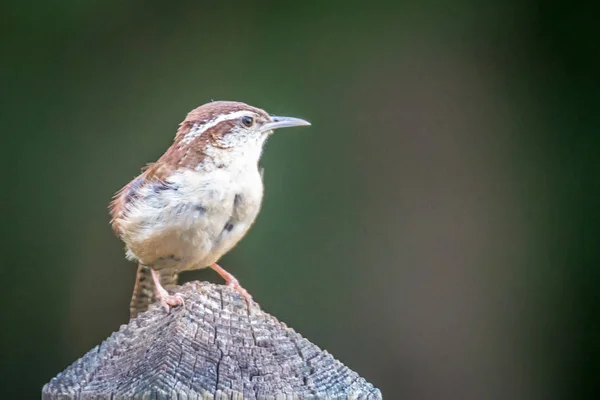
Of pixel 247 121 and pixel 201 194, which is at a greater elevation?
pixel 247 121

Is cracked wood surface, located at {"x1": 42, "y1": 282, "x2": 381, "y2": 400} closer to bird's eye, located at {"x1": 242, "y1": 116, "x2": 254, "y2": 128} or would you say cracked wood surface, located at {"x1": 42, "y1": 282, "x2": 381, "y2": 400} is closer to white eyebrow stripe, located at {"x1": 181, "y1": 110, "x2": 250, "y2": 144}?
white eyebrow stripe, located at {"x1": 181, "y1": 110, "x2": 250, "y2": 144}

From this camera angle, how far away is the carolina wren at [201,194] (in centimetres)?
A: 300

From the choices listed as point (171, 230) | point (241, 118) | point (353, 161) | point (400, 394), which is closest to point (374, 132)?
point (353, 161)

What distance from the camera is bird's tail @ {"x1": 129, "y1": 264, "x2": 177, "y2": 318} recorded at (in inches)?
131

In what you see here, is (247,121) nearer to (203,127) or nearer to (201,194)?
(203,127)

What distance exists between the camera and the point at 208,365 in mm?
1609

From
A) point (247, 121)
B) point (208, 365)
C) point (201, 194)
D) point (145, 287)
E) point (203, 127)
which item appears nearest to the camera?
point (208, 365)

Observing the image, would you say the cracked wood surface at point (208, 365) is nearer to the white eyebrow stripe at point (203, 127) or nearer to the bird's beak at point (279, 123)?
the white eyebrow stripe at point (203, 127)

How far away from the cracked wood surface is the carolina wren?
110cm

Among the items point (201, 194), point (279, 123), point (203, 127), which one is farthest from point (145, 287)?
point (279, 123)

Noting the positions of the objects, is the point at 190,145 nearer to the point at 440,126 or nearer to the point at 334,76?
the point at 334,76

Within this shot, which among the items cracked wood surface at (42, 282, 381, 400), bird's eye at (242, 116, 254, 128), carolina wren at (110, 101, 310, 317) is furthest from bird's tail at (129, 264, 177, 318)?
cracked wood surface at (42, 282, 381, 400)

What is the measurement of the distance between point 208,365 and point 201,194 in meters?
1.43

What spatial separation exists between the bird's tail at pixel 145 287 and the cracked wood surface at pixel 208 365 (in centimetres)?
148
